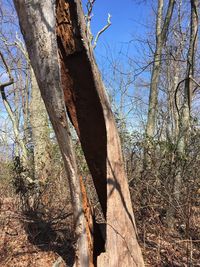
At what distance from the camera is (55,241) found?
16.6ft

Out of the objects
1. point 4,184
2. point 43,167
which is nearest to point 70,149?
point 43,167

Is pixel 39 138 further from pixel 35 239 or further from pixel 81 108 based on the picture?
pixel 81 108

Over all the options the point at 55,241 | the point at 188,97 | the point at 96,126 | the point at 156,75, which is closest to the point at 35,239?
the point at 55,241

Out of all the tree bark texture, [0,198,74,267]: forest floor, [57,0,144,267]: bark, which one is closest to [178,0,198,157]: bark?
the tree bark texture

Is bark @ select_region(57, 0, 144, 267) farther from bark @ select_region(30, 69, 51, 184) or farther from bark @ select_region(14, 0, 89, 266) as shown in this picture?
bark @ select_region(30, 69, 51, 184)

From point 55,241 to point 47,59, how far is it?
3.27 meters

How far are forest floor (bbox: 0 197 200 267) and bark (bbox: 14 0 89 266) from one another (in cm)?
142

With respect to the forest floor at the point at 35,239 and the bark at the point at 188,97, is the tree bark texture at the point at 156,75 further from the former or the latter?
the forest floor at the point at 35,239

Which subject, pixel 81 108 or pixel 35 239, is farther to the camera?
pixel 35 239

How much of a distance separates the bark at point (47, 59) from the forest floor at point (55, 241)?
142 cm

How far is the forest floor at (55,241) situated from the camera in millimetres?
4348

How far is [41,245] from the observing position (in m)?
4.92

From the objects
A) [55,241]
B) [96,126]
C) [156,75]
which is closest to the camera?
[96,126]

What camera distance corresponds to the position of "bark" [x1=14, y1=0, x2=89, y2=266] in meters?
2.97
